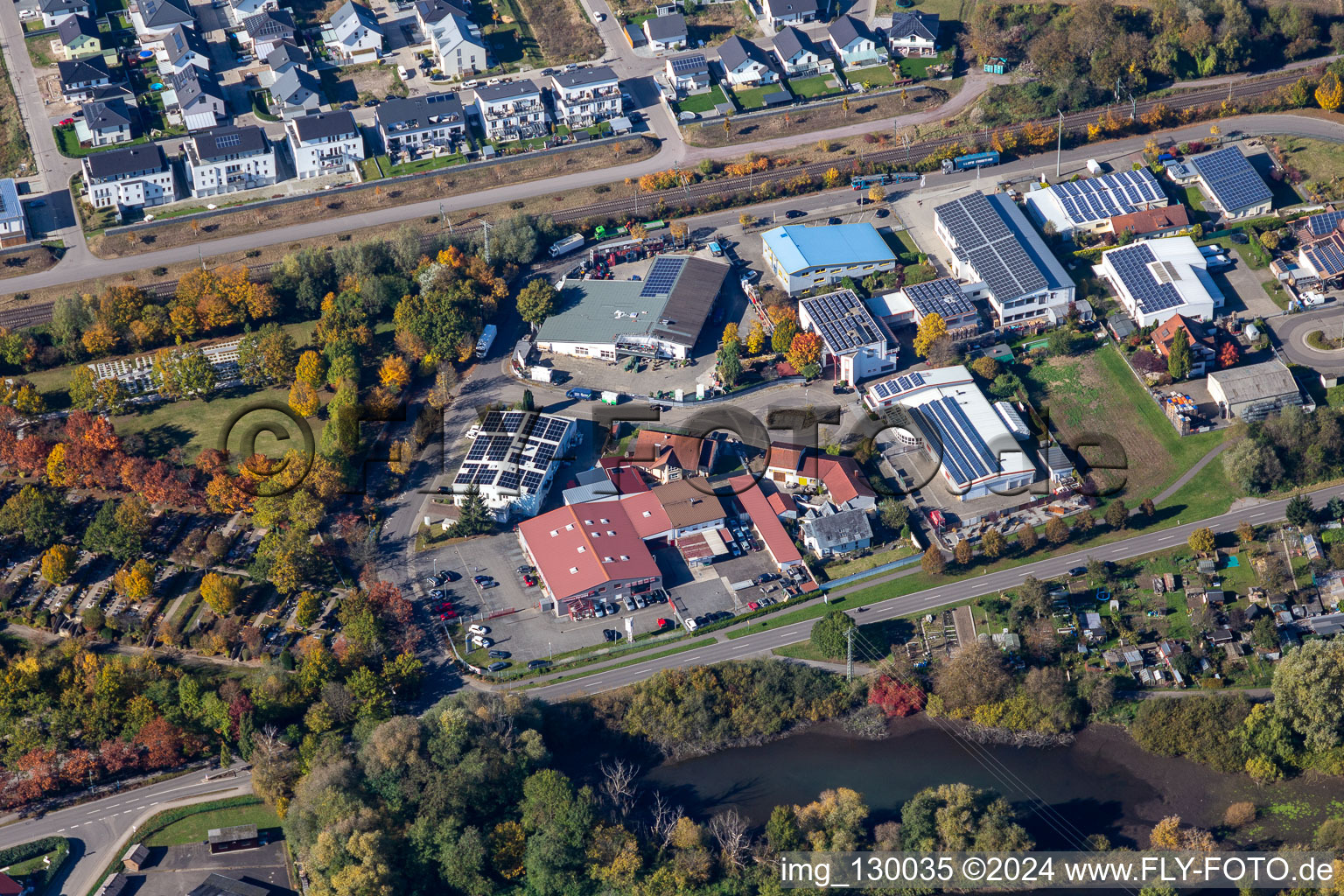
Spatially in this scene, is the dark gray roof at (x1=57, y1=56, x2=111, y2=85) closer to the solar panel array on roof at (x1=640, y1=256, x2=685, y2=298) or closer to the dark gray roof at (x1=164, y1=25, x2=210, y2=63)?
the dark gray roof at (x1=164, y1=25, x2=210, y2=63)

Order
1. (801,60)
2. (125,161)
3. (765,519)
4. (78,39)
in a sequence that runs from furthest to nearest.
A: (78,39) < (801,60) < (125,161) < (765,519)

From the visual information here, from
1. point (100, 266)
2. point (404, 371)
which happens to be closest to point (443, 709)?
point (404, 371)

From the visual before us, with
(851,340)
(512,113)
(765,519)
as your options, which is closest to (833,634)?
(765,519)

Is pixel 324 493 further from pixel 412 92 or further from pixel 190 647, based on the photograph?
pixel 412 92

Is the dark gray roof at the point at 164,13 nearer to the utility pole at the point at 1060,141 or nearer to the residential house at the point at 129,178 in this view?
Answer: the residential house at the point at 129,178

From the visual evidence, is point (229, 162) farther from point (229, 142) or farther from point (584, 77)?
point (584, 77)

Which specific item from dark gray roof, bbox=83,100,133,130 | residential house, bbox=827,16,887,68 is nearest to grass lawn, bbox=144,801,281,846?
dark gray roof, bbox=83,100,133,130
